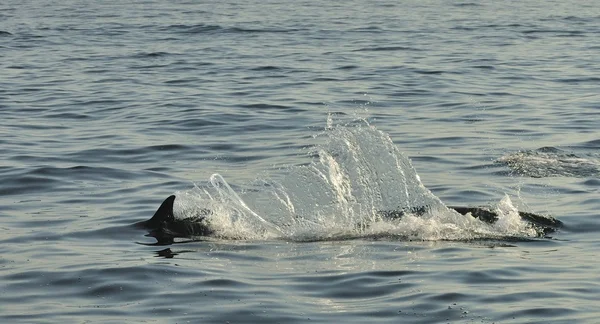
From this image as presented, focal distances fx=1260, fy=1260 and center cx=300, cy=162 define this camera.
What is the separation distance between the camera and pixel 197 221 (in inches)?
503

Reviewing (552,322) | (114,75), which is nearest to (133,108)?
(114,75)

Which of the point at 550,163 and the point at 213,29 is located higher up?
the point at 550,163

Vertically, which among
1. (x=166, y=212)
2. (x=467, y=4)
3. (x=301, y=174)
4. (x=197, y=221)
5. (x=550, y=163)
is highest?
(x=166, y=212)

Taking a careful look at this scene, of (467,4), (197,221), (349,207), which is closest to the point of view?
(197,221)

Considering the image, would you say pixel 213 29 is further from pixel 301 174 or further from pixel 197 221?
pixel 197 221

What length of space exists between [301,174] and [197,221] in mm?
3219

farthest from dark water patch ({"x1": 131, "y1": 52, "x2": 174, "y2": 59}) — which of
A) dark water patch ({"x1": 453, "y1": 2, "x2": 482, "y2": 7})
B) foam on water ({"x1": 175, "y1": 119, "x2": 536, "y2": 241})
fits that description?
dark water patch ({"x1": 453, "y1": 2, "x2": 482, "y2": 7})

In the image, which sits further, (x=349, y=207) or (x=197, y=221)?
(x=349, y=207)

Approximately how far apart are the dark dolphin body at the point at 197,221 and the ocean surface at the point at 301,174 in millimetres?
152

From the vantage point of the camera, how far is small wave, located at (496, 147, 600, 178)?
52.0ft

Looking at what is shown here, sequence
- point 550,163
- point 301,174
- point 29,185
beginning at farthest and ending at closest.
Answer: point 550,163, point 301,174, point 29,185

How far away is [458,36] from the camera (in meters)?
35.1

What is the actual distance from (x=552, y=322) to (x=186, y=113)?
13.5m

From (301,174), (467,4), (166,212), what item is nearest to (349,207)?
(166,212)
